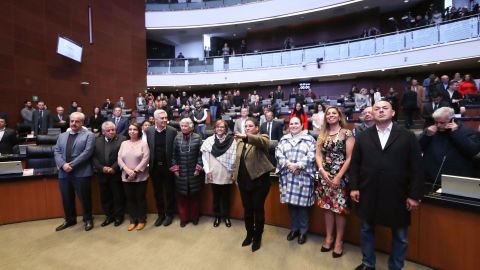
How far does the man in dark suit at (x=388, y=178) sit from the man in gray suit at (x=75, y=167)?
306 cm

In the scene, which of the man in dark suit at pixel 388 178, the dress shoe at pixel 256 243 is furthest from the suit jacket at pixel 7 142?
the man in dark suit at pixel 388 178

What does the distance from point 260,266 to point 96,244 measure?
1.78 m

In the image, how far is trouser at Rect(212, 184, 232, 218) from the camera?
3.43 meters

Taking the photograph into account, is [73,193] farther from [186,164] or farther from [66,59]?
[66,59]

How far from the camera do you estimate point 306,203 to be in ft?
9.11

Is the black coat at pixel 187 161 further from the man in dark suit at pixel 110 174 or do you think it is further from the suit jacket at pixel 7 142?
the suit jacket at pixel 7 142

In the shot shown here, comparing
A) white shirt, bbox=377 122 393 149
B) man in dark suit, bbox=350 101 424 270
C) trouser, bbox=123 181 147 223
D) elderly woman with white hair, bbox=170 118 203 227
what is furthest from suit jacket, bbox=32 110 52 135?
white shirt, bbox=377 122 393 149

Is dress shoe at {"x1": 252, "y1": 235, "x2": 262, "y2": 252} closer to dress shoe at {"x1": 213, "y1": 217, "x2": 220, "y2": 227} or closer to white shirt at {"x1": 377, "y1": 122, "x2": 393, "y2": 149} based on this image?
dress shoe at {"x1": 213, "y1": 217, "x2": 220, "y2": 227}

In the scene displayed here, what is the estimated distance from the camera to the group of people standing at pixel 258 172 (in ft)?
6.76

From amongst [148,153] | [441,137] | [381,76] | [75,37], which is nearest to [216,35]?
[75,37]

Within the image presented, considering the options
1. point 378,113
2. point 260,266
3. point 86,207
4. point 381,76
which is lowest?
point 260,266

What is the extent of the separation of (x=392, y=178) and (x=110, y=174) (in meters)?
3.08

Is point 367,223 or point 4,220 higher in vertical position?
point 367,223

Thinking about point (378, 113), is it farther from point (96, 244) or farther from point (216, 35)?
point (216, 35)
